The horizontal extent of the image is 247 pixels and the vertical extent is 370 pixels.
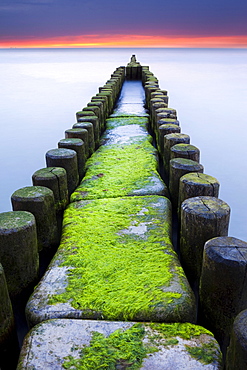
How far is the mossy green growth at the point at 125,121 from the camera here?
628cm

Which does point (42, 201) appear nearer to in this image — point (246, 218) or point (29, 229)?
point (29, 229)

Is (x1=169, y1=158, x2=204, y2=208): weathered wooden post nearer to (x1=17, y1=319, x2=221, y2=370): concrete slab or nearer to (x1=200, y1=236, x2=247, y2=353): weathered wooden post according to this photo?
(x1=200, y1=236, x2=247, y2=353): weathered wooden post

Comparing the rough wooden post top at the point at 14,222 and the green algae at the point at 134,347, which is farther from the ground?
the rough wooden post top at the point at 14,222

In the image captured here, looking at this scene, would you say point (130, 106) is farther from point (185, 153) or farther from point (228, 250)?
point (228, 250)

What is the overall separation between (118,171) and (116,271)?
6.08ft

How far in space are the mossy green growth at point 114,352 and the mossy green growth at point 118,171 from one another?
68.3 inches

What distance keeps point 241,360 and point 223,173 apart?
9876 millimetres

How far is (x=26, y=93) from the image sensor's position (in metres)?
24.2

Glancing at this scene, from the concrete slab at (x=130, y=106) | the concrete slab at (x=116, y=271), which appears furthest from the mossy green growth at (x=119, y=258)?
the concrete slab at (x=130, y=106)

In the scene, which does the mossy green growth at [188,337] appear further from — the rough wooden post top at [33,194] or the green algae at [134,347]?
the rough wooden post top at [33,194]

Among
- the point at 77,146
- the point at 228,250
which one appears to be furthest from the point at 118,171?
the point at 228,250

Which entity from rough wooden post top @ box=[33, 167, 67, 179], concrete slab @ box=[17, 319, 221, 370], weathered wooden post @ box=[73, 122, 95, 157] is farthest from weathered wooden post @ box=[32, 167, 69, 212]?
weathered wooden post @ box=[73, 122, 95, 157]

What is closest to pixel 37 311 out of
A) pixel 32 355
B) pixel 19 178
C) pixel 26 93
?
pixel 32 355

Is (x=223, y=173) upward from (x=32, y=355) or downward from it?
downward
